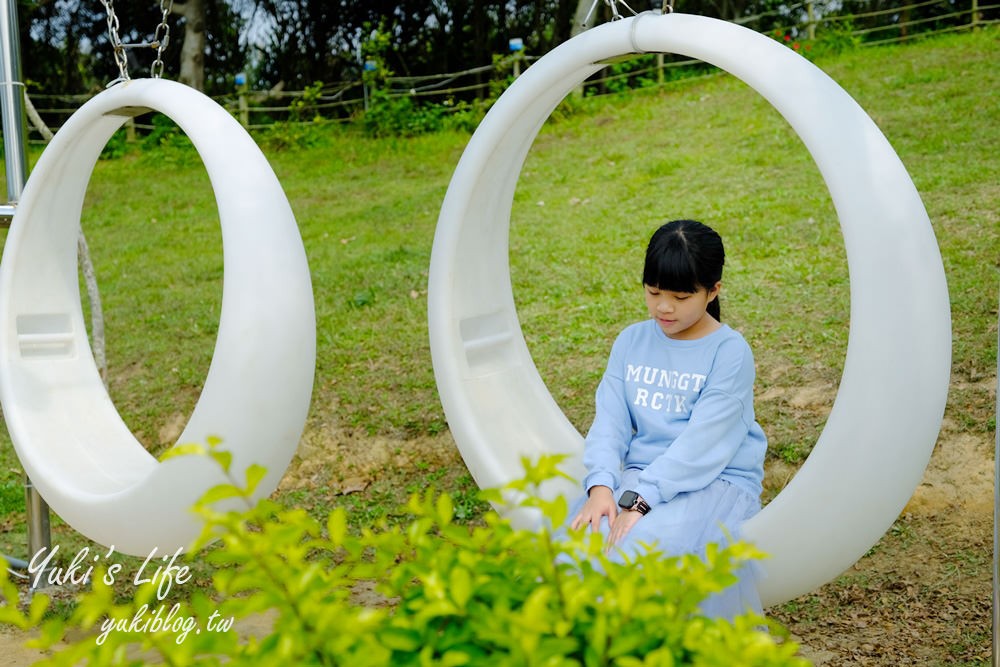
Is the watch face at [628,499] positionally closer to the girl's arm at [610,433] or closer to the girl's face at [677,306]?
the girl's arm at [610,433]

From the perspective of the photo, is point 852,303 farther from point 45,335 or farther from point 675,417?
point 45,335

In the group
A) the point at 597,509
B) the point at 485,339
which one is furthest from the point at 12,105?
the point at 597,509

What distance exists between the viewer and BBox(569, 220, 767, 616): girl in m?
2.63

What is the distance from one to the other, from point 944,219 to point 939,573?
3201 mm

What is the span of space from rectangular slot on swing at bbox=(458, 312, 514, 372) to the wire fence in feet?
26.6

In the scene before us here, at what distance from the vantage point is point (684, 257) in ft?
8.59

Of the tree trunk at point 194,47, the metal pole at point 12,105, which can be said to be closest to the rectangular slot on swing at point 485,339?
the metal pole at point 12,105

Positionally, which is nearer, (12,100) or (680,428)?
(680,428)

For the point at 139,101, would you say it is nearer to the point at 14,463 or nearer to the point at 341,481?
the point at 341,481

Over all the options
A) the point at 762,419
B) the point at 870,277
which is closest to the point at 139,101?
the point at 870,277

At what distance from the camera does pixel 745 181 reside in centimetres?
803

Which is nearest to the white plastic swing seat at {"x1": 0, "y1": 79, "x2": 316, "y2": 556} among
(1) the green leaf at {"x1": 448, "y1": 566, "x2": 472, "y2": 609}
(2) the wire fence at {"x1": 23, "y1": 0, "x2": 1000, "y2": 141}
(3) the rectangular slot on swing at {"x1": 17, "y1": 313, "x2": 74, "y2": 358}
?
(3) the rectangular slot on swing at {"x1": 17, "y1": 313, "x2": 74, "y2": 358}

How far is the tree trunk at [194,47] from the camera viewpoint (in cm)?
1364

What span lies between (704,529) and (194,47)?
496 inches
